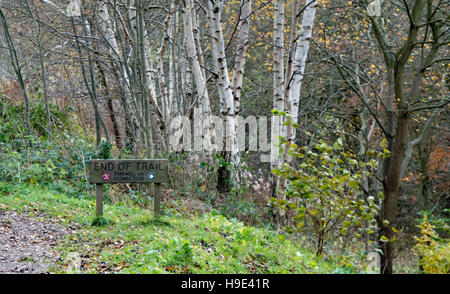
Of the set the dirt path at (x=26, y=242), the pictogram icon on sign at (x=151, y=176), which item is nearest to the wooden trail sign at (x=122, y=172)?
→ the pictogram icon on sign at (x=151, y=176)

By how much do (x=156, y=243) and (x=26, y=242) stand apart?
1724 millimetres

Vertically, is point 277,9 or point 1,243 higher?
point 277,9

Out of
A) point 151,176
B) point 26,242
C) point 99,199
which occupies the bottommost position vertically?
point 26,242

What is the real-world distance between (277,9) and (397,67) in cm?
264

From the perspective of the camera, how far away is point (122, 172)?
656cm

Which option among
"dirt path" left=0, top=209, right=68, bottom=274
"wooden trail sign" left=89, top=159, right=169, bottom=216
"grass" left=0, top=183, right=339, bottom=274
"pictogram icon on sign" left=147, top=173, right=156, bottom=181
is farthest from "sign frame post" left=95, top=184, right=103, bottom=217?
"pictogram icon on sign" left=147, top=173, right=156, bottom=181

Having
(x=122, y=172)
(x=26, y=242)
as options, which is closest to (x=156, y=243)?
(x=122, y=172)

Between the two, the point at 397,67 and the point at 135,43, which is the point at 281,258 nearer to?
the point at 397,67

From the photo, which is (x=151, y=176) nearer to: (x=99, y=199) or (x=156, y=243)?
(x=99, y=199)

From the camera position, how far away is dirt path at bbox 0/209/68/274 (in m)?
4.78

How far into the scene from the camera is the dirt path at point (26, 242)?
4781 millimetres

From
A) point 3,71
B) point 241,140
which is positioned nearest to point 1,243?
point 241,140
